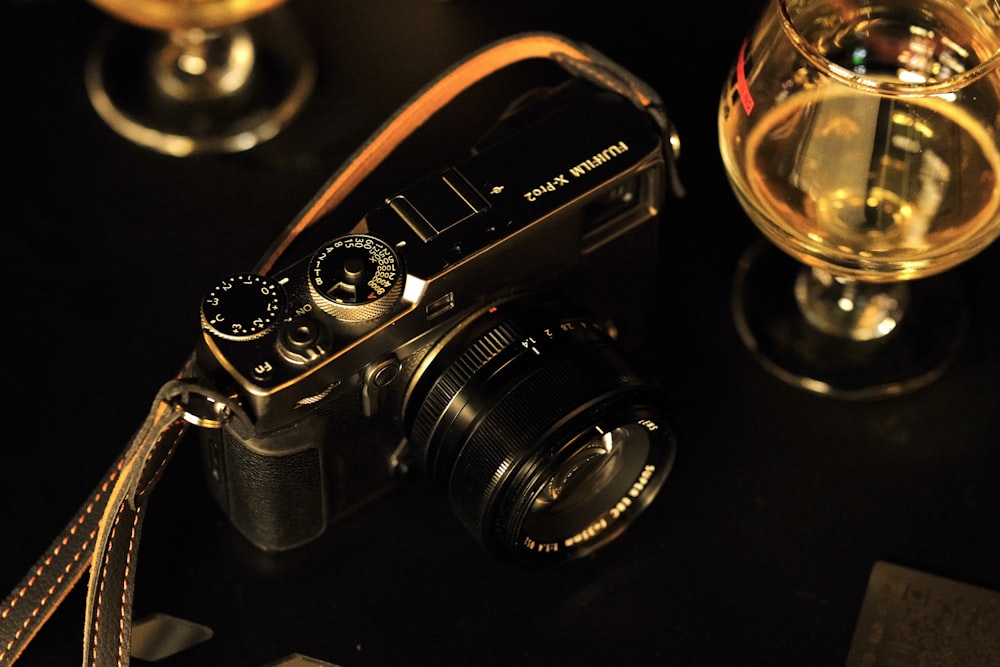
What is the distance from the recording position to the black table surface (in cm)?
91

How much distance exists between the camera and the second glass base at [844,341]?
0.99 meters

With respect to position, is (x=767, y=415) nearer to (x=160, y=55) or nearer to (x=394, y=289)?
(x=394, y=289)

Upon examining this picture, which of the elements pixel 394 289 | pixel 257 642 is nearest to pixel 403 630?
pixel 257 642

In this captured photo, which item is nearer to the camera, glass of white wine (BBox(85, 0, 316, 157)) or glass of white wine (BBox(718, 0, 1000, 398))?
glass of white wine (BBox(718, 0, 1000, 398))

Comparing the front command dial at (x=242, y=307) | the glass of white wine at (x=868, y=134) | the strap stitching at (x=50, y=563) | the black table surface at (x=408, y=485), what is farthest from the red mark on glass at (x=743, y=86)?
the strap stitching at (x=50, y=563)

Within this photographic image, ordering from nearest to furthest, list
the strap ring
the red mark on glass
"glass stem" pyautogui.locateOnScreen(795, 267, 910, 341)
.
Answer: the strap ring, the red mark on glass, "glass stem" pyautogui.locateOnScreen(795, 267, 910, 341)

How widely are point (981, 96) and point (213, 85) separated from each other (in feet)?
1.57

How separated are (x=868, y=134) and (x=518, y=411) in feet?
0.79

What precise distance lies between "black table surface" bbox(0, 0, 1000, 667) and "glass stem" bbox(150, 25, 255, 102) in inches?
1.8

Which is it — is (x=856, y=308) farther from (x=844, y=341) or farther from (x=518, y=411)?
(x=518, y=411)

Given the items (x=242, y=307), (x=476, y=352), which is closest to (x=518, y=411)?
(x=476, y=352)

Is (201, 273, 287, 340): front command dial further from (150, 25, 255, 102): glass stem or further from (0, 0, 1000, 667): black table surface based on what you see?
(150, 25, 255, 102): glass stem

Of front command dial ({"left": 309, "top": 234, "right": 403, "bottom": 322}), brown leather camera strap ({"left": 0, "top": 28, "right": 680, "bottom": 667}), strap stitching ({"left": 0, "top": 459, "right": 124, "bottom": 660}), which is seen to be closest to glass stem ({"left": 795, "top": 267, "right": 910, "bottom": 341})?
brown leather camera strap ({"left": 0, "top": 28, "right": 680, "bottom": 667})

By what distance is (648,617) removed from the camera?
0.92 m
